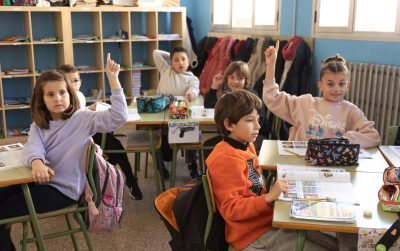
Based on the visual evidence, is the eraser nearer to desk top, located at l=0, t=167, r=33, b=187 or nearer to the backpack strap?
the backpack strap

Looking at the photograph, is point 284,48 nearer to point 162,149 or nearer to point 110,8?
point 162,149

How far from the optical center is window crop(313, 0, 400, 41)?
355 cm

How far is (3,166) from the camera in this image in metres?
2.19

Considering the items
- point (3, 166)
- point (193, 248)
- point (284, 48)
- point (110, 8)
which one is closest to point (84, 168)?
point (3, 166)

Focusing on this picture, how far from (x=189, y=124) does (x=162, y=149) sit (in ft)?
2.71

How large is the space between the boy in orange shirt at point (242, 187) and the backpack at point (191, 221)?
0.05m

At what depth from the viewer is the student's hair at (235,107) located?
6.16 feet

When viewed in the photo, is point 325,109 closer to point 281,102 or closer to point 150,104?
point 281,102

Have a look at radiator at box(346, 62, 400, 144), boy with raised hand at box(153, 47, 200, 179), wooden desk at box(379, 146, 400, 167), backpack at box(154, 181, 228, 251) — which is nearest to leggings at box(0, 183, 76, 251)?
backpack at box(154, 181, 228, 251)

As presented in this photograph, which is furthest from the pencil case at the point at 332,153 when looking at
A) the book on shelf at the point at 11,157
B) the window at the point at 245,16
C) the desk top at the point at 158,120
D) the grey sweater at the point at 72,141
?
the window at the point at 245,16

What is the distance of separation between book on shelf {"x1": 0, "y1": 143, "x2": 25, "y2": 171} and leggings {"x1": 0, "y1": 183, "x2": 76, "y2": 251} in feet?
0.50

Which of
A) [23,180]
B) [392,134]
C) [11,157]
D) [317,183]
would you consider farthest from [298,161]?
[11,157]

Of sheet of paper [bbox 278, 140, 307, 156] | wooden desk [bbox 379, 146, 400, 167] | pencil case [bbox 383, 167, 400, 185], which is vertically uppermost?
pencil case [bbox 383, 167, 400, 185]

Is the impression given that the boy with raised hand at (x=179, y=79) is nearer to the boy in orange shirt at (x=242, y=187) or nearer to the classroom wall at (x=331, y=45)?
the classroom wall at (x=331, y=45)
